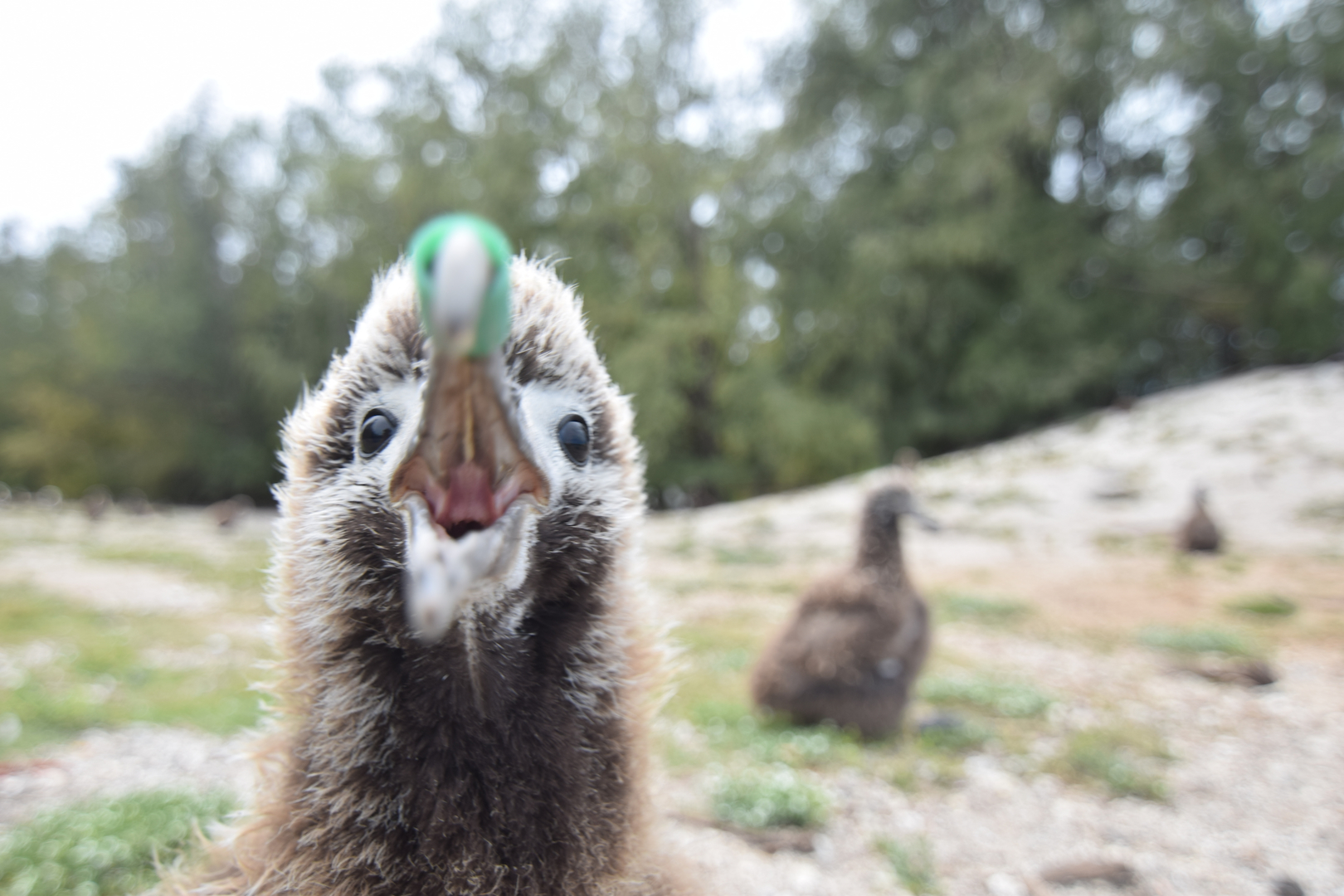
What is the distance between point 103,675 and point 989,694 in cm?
676

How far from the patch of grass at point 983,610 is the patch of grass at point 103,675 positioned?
664cm

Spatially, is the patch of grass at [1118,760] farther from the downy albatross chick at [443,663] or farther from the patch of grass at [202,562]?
the patch of grass at [202,562]

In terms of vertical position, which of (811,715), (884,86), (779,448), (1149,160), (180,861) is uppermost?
(884,86)

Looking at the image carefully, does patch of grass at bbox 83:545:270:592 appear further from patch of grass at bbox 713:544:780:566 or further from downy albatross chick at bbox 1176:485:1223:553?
downy albatross chick at bbox 1176:485:1223:553

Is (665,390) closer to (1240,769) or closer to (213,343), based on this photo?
(1240,769)

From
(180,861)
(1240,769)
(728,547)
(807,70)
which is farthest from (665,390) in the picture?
(180,861)

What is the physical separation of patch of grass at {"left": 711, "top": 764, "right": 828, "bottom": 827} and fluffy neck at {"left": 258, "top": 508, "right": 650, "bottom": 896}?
7.00 ft

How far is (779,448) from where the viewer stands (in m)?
20.2

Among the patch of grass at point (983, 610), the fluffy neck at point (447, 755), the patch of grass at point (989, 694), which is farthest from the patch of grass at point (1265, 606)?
the fluffy neck at point (447, 755)

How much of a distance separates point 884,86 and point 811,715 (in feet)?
71.1

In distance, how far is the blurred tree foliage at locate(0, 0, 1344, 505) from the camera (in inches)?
729

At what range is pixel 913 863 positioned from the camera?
3.26 meters

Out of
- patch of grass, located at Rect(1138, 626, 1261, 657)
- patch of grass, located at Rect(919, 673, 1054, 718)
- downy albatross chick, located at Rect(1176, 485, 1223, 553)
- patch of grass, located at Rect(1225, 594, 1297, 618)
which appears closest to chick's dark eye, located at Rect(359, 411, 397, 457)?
patch of grass, located at Rect(919, 673, 1054, 718)

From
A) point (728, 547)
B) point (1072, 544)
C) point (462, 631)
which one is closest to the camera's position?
point (462, 631)
